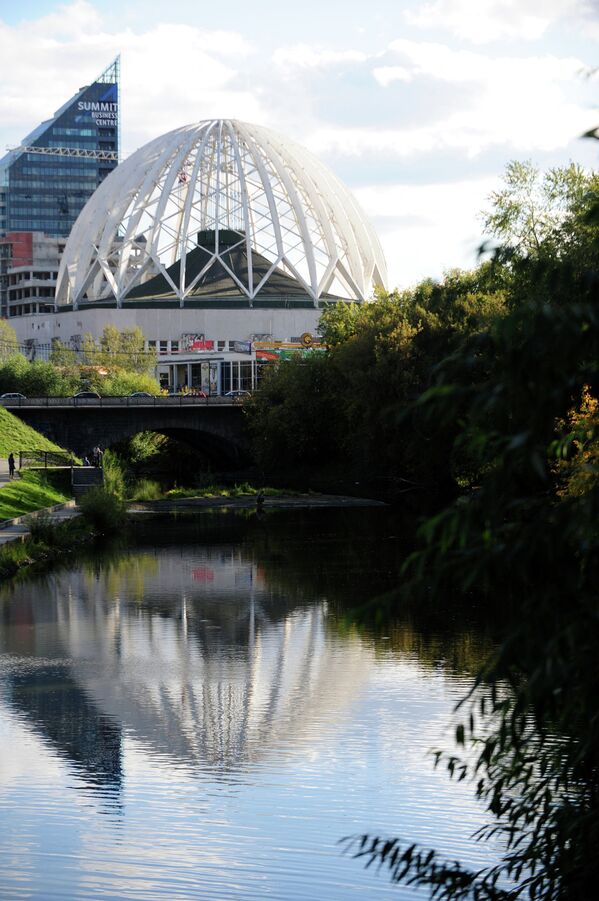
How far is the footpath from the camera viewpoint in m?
35.0

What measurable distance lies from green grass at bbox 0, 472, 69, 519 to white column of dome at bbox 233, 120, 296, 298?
68.8 meters

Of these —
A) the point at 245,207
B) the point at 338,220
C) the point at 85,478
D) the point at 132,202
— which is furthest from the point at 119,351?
the point at 85,478

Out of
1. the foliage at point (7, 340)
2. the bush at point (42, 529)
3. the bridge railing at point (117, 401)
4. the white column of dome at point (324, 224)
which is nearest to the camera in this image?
the bush at point (42, 529)

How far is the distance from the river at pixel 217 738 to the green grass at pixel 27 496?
10.6m

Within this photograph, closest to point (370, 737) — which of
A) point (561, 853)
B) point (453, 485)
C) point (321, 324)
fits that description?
point (561, 853)

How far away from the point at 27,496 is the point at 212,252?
7810cm

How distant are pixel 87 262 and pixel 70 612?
9774 centimetres

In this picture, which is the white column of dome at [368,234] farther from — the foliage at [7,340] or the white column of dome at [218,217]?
the foliage at [7,340]

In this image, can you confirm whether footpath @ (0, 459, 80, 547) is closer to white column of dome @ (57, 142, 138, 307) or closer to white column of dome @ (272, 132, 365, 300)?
white column of dome @ (57, 142, 138, 307)

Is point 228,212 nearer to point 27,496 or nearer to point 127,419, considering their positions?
point 127,419

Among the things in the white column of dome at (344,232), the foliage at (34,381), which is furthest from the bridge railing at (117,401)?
the white column of dome at (344,232)

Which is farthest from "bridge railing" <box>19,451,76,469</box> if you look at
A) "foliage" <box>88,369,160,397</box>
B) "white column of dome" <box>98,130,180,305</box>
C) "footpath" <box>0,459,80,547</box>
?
"white column of dome" <box>98,130,180,305</box>

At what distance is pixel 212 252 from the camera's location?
119500 millimetres

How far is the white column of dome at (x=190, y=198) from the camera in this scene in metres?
115
